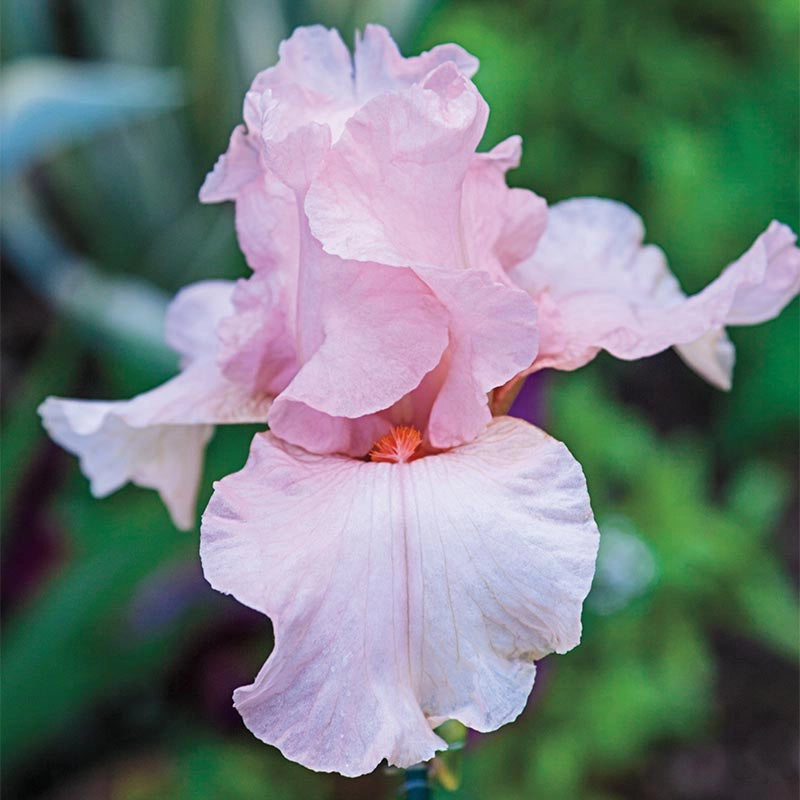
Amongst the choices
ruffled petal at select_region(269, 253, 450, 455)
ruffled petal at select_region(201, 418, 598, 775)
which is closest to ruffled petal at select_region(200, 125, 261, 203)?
ruffled petal at select_region(269, 253, 450, 455)

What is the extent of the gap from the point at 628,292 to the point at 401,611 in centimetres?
32

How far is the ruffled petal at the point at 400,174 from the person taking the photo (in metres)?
0.58

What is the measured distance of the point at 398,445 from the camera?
2.06 ft

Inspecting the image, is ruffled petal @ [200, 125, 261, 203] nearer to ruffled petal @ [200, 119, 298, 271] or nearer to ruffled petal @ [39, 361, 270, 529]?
ruffled petal @ [200, 119, 298, 271]

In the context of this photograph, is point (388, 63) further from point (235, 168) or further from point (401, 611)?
point (401, 611)

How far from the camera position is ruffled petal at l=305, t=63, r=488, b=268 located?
0.58 m

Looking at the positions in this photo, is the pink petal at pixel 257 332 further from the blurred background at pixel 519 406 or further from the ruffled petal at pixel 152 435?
the blurred background at pixel 519 406

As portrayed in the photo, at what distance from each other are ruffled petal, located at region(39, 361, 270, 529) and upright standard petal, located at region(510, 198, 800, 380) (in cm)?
20

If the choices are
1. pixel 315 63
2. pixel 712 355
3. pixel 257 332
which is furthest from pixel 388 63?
pixel 712 355

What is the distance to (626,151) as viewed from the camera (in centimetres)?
253

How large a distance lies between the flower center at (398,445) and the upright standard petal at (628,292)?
97 mm

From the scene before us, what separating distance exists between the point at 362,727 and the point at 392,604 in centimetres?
6

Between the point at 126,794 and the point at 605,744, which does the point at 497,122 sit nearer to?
the point at 605,744

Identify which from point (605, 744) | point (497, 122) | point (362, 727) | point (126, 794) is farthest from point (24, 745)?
point (497, 122)
